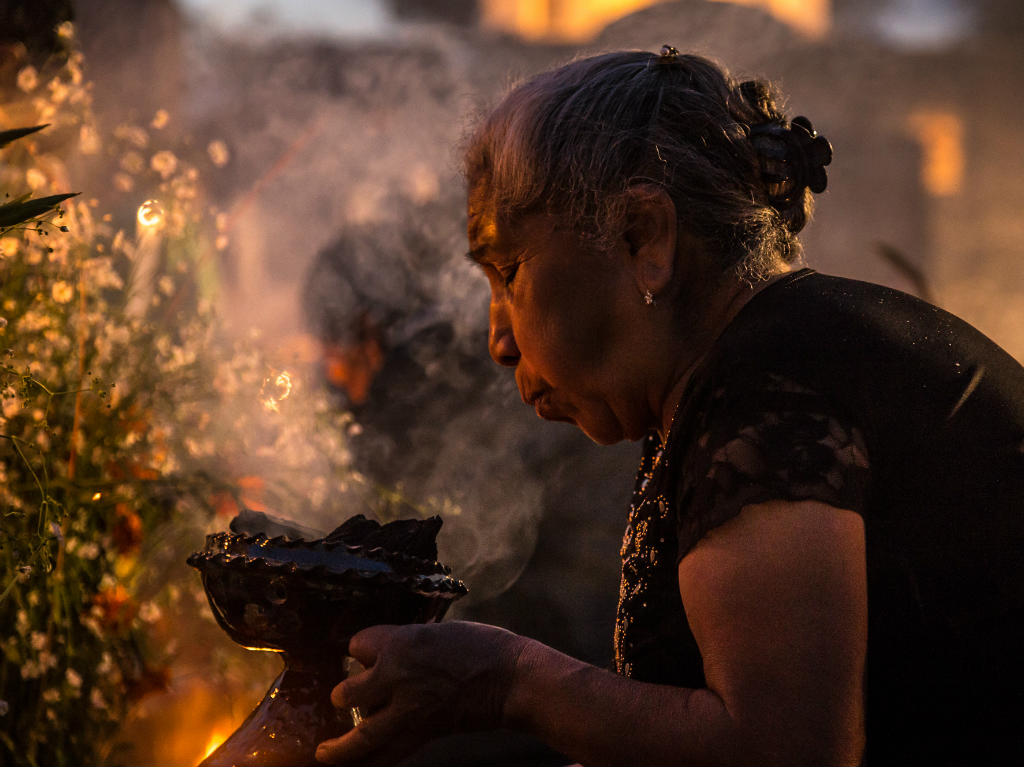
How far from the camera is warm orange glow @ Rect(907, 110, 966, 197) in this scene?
20734mm

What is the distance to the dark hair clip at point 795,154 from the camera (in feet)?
6.70

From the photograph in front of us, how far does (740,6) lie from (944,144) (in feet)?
53.8

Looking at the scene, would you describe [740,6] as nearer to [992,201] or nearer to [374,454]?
[374,454]

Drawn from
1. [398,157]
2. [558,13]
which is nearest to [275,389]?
[398,157]

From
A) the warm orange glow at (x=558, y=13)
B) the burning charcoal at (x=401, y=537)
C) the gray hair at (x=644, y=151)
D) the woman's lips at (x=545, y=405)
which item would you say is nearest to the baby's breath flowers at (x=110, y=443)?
the burning charcoal at (x=401, y=537)

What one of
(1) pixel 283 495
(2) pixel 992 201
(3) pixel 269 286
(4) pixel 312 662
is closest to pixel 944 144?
(2) pixel 992 201

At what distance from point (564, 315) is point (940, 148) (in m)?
22.0

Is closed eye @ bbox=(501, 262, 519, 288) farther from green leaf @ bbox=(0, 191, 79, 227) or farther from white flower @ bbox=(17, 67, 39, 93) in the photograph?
white flower @ bbox=(17, 67, 39, 93)

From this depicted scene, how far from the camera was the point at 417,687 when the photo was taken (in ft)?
5.30

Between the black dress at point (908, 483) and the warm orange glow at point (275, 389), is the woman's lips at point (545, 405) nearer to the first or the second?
the black dress at point (908, 483)

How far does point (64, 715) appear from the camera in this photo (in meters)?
2.66

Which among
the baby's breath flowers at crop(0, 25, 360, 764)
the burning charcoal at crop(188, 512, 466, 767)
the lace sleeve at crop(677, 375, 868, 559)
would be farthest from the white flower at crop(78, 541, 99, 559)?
the lace sleeve at crop(677, 375, 868, 559)

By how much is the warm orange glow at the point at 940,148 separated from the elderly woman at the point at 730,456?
20.4 m

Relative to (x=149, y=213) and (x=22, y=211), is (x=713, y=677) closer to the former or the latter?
(x=22, y=211)
